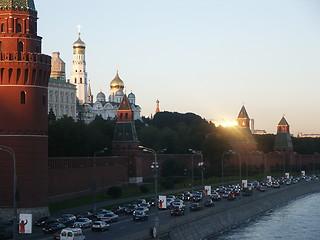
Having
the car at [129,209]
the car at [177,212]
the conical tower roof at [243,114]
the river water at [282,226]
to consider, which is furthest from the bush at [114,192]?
the conical tower roof at [243,114]

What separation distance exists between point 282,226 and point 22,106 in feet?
120

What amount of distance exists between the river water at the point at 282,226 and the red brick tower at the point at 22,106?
1982cm

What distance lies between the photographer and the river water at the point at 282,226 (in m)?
78.1

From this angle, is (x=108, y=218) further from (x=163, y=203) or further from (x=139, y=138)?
(x=139, y=138)

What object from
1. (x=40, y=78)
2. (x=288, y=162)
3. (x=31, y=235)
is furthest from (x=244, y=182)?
(x=288, y=162)

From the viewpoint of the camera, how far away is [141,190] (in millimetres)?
101938

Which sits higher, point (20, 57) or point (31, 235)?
point (20, 57)

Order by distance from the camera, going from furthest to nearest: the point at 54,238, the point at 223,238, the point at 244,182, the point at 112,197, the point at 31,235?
the point at 244,182 < the point at 112,197 < the point at 223,238 < the point at 31,235 < the point at 54,238

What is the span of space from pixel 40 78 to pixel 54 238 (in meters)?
19.6

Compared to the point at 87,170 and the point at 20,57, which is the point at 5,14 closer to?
the point at 20,57

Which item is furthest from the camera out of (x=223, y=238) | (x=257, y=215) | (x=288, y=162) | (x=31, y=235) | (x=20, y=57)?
(x=288, y=162)

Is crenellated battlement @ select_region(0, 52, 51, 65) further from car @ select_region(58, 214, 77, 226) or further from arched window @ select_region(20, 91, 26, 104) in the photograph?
car @ select_region(58, 214, 77, 226)

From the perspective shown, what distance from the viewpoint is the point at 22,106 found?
67688 millimetres

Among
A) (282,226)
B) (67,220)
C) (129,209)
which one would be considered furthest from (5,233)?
(282,226)
